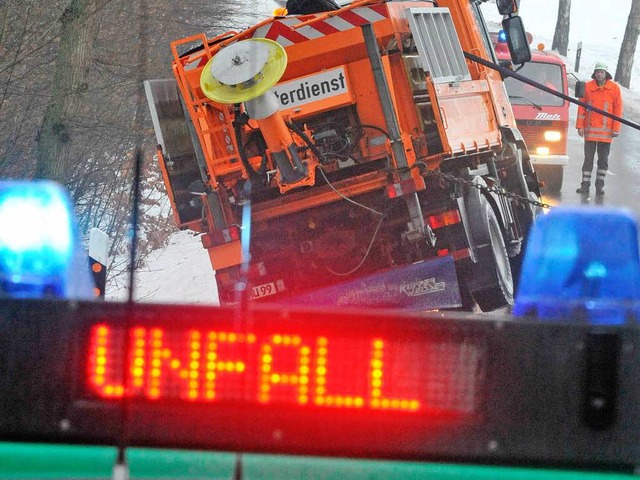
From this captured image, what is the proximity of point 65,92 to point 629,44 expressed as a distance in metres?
29.4

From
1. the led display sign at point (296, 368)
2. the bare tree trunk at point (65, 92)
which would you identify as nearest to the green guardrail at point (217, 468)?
the led display sign at point (296, 368)

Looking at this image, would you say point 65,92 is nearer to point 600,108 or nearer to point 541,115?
point 600,108

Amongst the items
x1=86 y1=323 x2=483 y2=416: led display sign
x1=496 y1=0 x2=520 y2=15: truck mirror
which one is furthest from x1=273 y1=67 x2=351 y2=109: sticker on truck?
x1=86 y1=323 x2=483 y2=416: led display sign

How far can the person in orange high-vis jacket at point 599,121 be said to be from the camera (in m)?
20.2

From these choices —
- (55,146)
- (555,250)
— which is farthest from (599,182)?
(555,250)

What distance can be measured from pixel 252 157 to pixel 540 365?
24.8 ft

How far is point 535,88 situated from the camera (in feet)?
70.1

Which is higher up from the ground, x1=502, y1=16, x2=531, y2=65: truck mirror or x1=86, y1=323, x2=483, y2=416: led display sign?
x1=502, y1=16, x2=531, y2=65: truck mirror

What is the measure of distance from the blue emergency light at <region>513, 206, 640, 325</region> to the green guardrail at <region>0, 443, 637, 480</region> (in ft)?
1.06

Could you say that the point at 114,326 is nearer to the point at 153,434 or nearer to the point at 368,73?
the point at 153,434

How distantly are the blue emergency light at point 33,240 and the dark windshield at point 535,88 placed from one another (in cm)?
1914

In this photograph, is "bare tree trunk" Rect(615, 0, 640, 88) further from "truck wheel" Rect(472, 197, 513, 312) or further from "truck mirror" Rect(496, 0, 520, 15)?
"truck wheel" Rect(472, 197, 513, 312)

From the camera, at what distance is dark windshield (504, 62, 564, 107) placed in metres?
21.4

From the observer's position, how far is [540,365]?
6.95 ft
